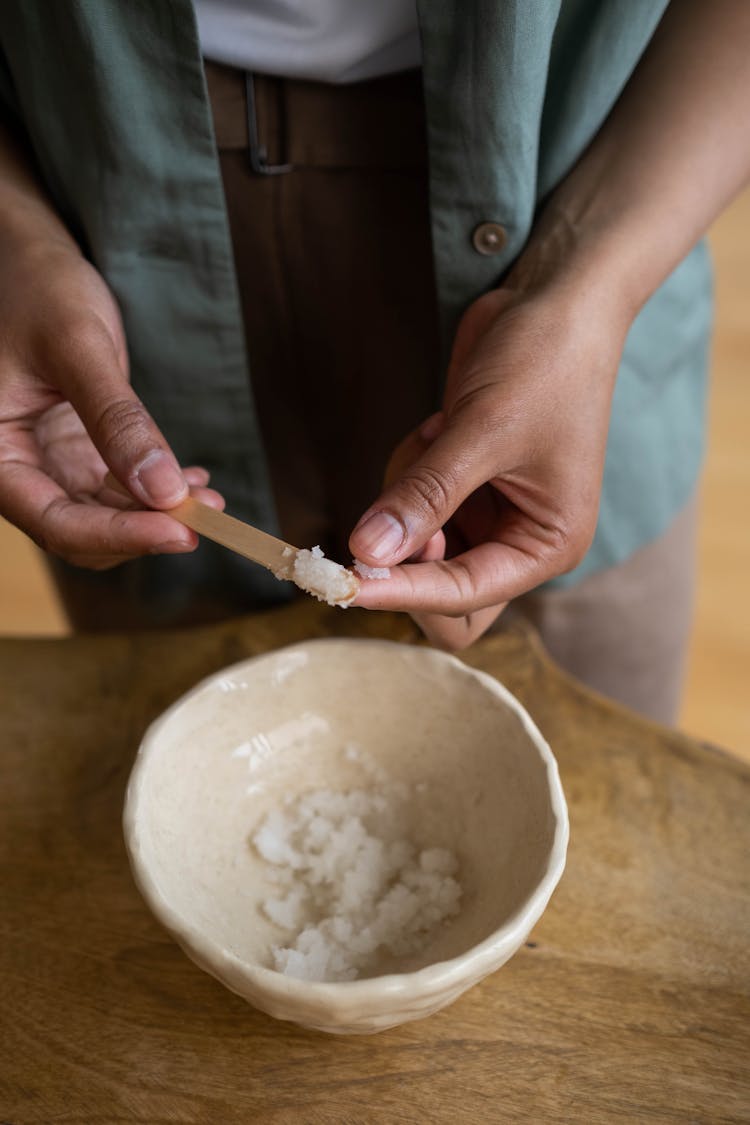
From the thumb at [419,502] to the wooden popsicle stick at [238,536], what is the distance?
5 cm

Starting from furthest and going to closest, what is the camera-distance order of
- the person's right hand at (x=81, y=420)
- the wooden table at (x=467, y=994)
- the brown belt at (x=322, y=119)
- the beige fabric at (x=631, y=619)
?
the beige fabric at (x=631, y=619)
the brown belt at (x=322, y=119)
the person's right hand at (x=81, y=420)
the wooden table at (x=467, y=994)

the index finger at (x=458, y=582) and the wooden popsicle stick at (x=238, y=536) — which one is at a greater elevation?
the wooden popsicle stick at (x=238, y=536)

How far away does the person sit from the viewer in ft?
2.26

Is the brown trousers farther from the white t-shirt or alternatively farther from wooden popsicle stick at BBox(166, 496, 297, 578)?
wooden popsicle stick at BBox(166, 496, 297, 578)

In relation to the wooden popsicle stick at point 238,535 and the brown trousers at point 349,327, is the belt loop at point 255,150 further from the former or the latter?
the wooden popsicle stick at point 238,535

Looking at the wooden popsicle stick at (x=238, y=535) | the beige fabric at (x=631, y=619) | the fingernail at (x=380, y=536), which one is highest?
the fingernail at (x=380, y=536)

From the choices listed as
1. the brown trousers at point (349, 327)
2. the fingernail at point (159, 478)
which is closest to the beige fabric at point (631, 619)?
the brown trousers at point (349, 327)

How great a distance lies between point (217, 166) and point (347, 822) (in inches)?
20.4

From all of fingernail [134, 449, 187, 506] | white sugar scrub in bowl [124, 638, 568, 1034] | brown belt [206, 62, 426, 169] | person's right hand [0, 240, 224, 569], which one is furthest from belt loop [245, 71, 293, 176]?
white sugar scrub in bowl [124, 638, 568, 1034]

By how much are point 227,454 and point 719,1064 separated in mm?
642

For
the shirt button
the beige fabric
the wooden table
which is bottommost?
the beige fabric

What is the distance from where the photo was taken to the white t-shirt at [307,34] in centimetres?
73

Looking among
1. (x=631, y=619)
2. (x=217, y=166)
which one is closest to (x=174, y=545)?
(x=217, y=166)

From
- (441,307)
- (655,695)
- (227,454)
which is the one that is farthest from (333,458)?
(655,695)
